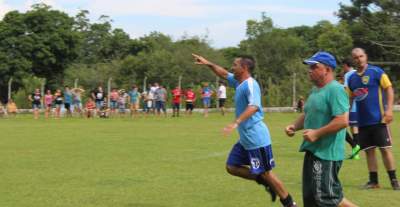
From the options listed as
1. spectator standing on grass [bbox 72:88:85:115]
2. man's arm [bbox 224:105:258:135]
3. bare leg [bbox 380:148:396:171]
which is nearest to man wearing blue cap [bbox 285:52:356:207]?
man's arm [bbox 224:105:258:135]

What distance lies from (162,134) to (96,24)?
2047 inches

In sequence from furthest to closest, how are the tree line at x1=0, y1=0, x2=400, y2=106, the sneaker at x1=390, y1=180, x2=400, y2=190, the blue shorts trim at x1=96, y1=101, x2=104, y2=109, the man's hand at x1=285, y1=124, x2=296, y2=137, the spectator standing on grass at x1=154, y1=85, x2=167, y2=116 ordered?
1. the tree line at x1=0, y1=0, x2=400, y2=106
2. the spectator standing on grass at x1=154, y1=85, x2=167, y2=116
3. the blue shorts trim at x1=96, y1=101, x2=104, y2=109
4. the sneaker at x1=390, y1=180, x2=400, y2=190
5. the man's hand at x1=285, y1=124, x2=296, y2=137

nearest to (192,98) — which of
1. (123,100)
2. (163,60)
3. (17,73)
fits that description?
(123,100)

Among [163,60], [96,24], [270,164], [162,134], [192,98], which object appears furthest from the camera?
[96,24]

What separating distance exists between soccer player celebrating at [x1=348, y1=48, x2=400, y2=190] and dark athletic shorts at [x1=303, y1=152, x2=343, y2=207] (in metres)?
3.74

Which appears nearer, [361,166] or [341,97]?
[341,97]

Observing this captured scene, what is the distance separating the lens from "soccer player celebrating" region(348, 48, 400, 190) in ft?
32.4

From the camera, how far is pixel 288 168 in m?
12.3

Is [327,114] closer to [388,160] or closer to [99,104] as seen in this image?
[388,160]

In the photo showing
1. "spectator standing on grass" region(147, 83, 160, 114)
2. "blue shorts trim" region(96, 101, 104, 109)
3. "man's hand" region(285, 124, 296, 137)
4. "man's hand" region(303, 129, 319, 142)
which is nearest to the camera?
"man's hand" region(303, 129, 319, 142)

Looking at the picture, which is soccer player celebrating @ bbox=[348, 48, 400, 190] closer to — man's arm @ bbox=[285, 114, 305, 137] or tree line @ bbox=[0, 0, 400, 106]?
man's arm @ bbox=[285, 114, 305, 137]

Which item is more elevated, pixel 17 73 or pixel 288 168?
pixel 17 73

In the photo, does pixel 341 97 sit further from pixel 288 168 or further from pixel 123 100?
pixel 123 100

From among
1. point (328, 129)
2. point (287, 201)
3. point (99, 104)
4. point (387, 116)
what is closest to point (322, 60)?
point (328, 129)
